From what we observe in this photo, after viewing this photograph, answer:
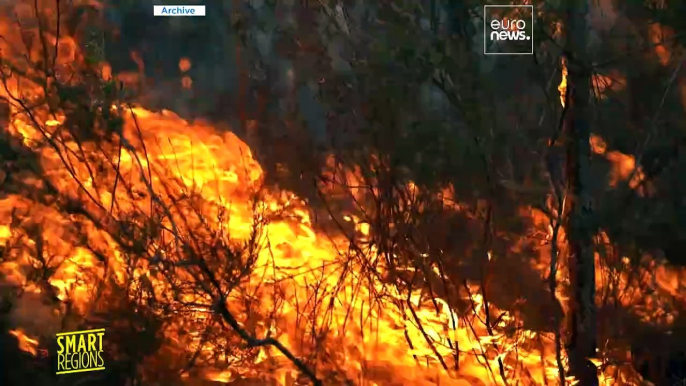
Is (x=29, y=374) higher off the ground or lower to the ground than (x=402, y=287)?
lower

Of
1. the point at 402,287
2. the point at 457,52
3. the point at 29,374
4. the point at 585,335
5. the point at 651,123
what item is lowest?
the point at 29,374

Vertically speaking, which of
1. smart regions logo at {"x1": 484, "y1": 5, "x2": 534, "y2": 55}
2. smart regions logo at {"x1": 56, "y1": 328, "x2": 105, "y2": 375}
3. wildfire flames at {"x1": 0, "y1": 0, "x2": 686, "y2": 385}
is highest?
smart regions logo at {"x1": 484, "y1": 5, "x2": 534, "y2": 55}

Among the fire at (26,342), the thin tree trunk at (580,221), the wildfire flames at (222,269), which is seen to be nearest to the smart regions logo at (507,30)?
the thin tree trunk at (580,221)

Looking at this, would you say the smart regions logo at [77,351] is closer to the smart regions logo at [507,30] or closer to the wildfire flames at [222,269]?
the wildfire flames at [222,269]

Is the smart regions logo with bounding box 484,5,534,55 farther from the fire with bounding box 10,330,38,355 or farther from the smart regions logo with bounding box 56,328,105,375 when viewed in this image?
the fire with bounding box 10,330,38,355

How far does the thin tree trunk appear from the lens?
2531mm

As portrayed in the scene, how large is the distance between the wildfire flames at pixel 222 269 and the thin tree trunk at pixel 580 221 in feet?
0.21

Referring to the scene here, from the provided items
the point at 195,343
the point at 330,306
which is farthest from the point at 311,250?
the point at 195,343

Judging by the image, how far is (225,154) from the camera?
8.33 feet

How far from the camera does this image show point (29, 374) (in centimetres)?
256

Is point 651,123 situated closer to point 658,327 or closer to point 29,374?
→ point 658,327

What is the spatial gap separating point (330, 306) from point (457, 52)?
100cm

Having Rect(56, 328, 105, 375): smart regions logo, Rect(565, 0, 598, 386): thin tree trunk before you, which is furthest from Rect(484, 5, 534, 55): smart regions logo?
Rect(56, 328, 105, 375): smart regions logo

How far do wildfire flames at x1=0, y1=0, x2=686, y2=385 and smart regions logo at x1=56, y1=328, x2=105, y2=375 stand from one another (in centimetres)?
7
